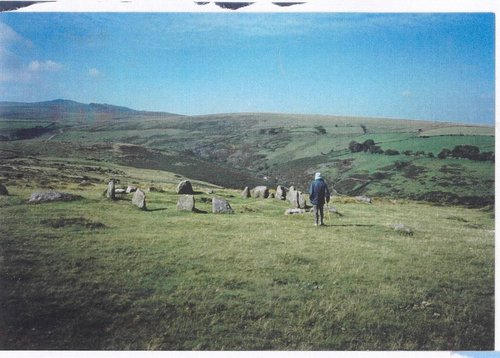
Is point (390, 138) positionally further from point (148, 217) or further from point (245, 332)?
point (245, 332)

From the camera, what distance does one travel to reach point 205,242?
510 inches

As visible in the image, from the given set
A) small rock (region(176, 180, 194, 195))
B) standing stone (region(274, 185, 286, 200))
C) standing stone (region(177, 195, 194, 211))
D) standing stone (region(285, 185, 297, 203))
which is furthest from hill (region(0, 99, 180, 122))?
standing stone (region(285, 185, 297, 203))

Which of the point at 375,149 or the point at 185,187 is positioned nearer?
the point at 185,187

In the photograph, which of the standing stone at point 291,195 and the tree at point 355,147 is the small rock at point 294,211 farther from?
the tree at point 355,147

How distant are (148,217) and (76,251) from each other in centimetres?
336

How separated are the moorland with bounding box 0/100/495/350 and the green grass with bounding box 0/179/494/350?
5cm

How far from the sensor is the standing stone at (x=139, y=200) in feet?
50.8

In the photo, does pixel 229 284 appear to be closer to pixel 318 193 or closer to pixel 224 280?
pixel 224 280

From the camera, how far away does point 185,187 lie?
18.2 metres

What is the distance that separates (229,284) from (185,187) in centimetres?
812

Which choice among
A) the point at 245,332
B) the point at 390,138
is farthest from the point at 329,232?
the point at 390,138

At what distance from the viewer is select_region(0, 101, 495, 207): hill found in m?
16.3

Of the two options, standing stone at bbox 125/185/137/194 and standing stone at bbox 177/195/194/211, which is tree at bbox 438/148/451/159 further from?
standing stone at bbox 125/185/137/194

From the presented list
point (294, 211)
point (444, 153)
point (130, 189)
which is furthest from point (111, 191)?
point (444, 153)
